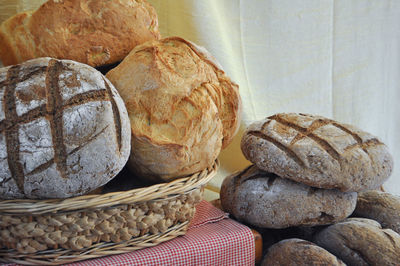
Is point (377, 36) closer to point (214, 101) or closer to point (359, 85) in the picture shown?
point (359, 85)

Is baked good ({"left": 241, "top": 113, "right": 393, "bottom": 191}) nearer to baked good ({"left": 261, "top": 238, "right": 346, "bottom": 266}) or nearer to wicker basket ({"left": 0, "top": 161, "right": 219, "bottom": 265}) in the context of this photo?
baked good ({"left": 261, "top": 238, "right": 346, "bottom": 266})

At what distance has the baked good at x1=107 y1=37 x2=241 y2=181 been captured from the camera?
1.23m

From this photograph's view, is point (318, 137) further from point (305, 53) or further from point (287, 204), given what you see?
point (305, 53)

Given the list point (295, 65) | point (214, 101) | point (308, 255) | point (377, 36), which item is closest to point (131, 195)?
point (214, 101)

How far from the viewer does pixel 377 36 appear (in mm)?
2467

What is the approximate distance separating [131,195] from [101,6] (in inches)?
25.7

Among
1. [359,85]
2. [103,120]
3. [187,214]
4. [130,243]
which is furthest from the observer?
[359,85]

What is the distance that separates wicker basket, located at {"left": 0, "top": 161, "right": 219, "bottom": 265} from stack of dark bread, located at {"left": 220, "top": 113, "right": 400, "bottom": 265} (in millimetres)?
304

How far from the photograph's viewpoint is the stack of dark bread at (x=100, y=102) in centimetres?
104

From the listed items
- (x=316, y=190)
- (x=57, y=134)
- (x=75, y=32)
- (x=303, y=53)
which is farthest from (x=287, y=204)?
(x=303, y=53)

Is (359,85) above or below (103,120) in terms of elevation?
below

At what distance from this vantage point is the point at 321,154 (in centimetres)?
138

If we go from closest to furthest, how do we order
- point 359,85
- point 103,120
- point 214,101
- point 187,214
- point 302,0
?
1. point 103,120
2. point 187,214
3. point 214,101
4. point 302,0
5. point 359,85

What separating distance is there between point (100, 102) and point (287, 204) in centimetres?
69
